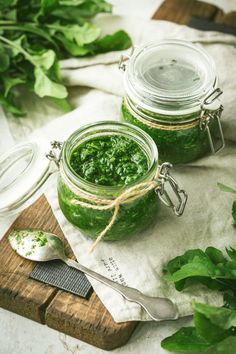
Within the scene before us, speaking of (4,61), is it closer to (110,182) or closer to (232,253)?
(110,182)

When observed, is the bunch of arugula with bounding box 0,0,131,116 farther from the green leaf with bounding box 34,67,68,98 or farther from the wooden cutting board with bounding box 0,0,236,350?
the wooden cutting board with bounding box 0,0,236,350

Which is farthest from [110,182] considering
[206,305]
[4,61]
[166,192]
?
[4,61]

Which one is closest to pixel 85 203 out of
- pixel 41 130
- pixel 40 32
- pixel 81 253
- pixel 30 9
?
pixel 81 253

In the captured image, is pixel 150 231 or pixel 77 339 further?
pixel 150 231

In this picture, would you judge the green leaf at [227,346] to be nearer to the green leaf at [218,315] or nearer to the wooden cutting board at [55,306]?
the green leaf at [218,315]

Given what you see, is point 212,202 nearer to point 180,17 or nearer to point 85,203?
point 85,203

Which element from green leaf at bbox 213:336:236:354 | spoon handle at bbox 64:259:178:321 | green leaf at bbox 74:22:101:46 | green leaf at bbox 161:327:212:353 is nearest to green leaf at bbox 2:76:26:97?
green leaf at bbox 74:22:101:46

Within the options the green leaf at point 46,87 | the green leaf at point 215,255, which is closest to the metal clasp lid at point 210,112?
the green leaf at point 215,255
